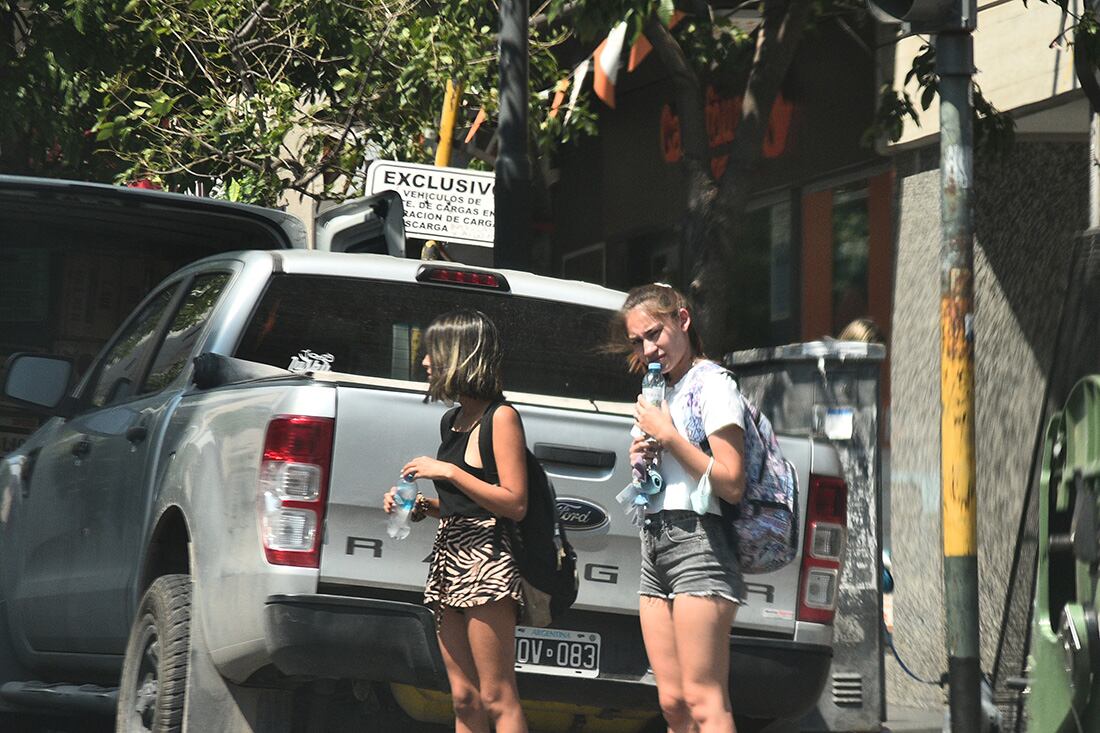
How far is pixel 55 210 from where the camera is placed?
9641 mm

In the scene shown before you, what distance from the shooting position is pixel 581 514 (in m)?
5.75

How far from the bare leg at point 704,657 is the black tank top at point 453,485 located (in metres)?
0.61

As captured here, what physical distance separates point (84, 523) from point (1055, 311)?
597cm

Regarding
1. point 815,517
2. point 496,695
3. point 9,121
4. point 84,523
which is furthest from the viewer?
point 9,121

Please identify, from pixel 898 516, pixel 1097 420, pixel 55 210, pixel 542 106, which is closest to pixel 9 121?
pixel 542 106

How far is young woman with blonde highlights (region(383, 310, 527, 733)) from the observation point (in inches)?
207

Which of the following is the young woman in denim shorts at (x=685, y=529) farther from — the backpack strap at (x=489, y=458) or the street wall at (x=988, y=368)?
the street wall at (x=988, y=368)

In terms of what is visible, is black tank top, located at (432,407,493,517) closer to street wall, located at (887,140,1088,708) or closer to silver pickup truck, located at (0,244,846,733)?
silver pickup truck, located at (0,244,846,733)

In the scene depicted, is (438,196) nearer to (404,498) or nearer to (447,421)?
(447,421)

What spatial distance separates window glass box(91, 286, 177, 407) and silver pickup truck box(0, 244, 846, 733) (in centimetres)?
7

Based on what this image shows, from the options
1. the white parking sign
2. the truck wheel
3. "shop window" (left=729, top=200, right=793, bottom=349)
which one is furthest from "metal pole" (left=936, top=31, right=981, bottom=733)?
"shop window" (left=729, top=200, right=793, bottom=349)

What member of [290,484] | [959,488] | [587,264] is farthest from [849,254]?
[290,484]

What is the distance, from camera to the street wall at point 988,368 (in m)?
10.6

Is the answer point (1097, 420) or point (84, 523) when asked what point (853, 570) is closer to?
point (84, 523)
